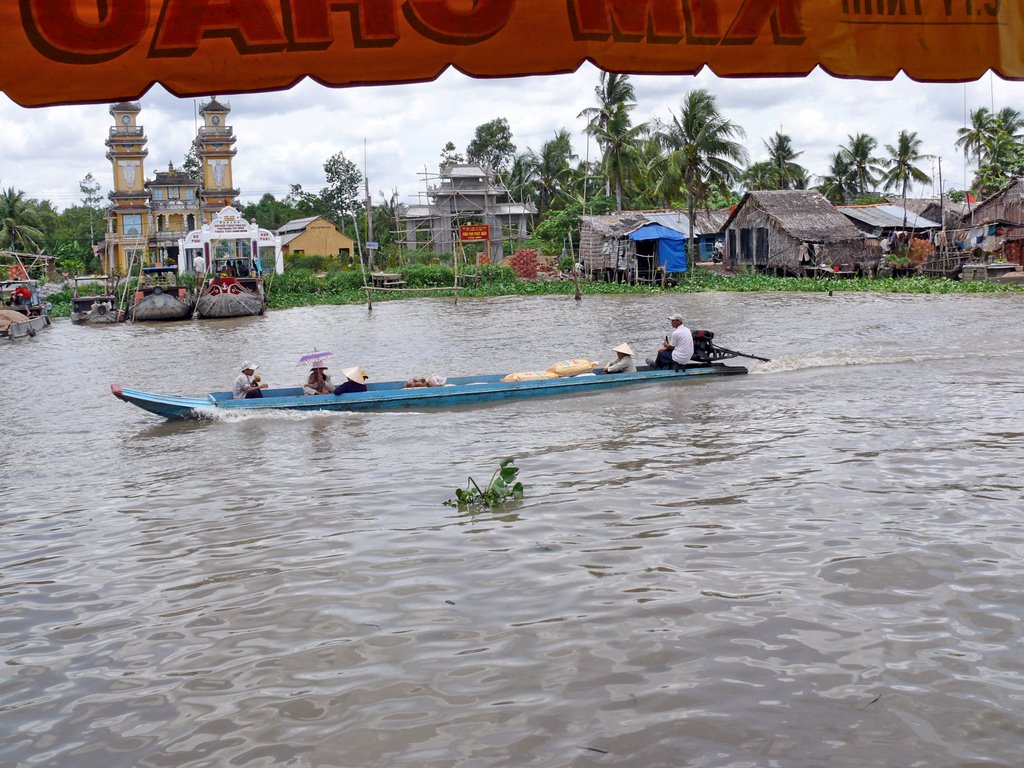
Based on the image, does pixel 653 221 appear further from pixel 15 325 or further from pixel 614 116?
pixel 15 325

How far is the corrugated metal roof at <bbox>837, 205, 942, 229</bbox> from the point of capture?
138ft

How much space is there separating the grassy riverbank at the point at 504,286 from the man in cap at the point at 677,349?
19.3 metres

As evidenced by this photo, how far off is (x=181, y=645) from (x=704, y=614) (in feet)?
9.26

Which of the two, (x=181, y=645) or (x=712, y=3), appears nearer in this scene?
(x=712, y=3)

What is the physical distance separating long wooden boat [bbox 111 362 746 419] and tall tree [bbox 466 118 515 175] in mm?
51471

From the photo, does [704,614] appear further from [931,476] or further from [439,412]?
[439,412]

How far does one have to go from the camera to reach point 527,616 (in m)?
5.41

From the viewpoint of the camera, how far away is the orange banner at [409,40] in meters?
2.43

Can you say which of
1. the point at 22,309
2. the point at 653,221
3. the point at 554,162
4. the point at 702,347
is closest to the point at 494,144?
the point at 554,162

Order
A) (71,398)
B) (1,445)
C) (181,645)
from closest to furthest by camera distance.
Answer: (181,645) < (1,445) < (71,398)

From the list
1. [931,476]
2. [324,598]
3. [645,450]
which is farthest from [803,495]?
[324,598]

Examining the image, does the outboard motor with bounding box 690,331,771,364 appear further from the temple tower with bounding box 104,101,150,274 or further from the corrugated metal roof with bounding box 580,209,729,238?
the temple tower with bounding box 104,101,150,274

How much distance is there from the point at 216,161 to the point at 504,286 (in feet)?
80.7

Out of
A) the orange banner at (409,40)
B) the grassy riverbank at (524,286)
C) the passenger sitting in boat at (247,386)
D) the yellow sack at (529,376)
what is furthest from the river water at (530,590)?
the grassy riverbank at (524,286)
